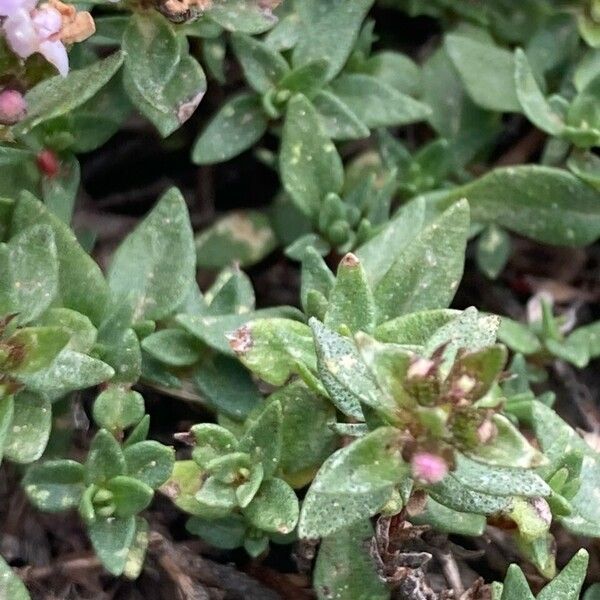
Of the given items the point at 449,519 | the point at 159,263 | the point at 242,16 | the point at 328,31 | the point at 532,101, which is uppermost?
the point at 242,16

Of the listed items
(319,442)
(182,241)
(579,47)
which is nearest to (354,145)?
(579,47)

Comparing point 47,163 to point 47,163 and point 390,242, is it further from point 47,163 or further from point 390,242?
point 390,242

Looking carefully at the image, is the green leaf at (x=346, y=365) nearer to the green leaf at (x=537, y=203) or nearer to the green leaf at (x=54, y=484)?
the green leaf at (x=54, y=484)

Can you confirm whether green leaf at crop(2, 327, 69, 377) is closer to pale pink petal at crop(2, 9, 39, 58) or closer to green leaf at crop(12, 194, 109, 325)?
green leaf at crop(12, 194, 109, 325)

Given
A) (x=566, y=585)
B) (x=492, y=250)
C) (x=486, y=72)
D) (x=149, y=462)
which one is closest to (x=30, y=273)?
(x=149, y=462)

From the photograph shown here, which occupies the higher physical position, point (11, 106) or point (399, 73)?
point (11, 106)

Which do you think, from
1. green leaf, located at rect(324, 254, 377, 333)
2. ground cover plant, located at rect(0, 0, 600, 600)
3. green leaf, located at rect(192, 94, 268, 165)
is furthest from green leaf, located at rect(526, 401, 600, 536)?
green leaf, located at rect(192, 94, 268, 165)
